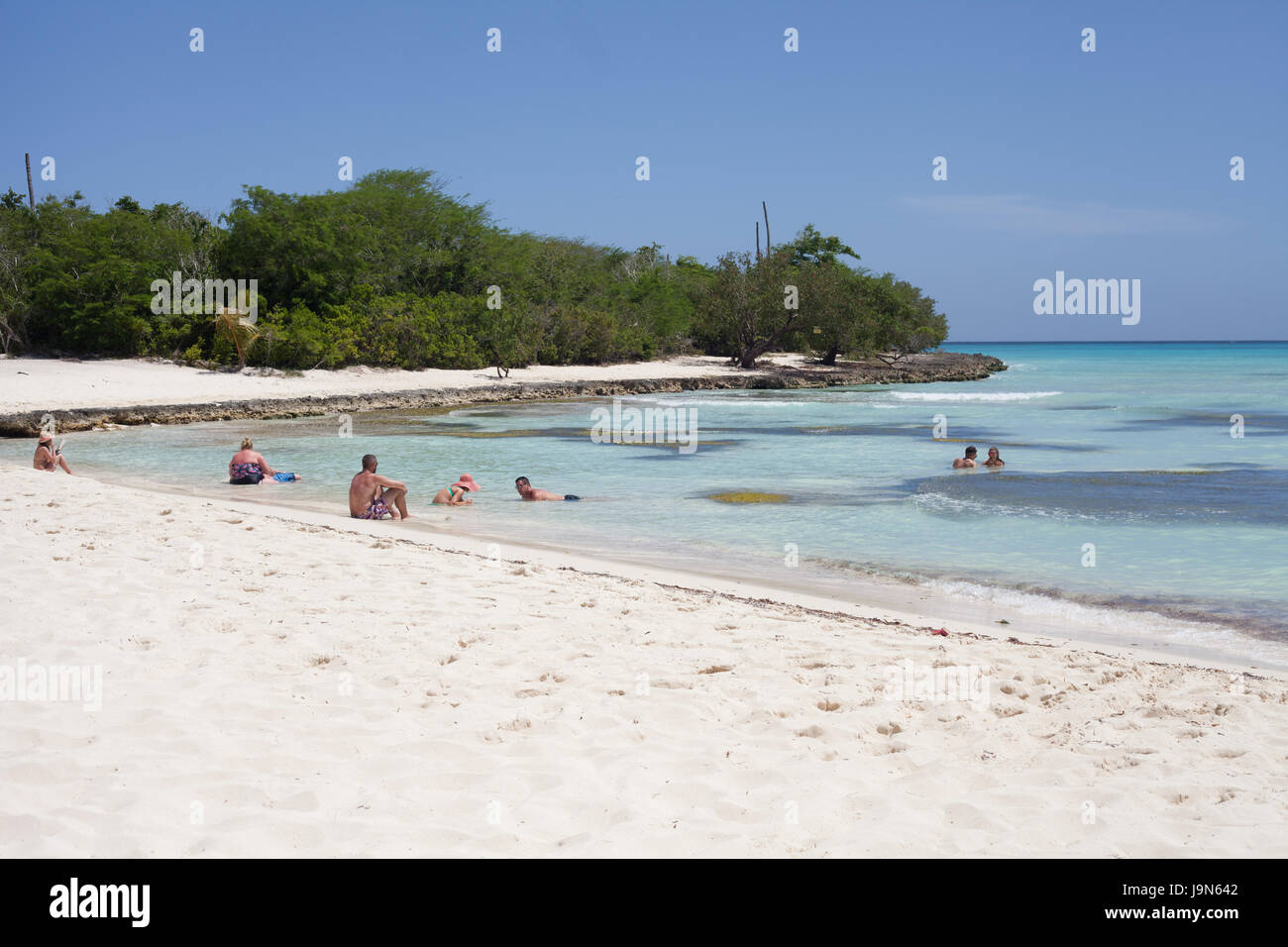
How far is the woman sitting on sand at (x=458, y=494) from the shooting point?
14.2m

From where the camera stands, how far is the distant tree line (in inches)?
1378

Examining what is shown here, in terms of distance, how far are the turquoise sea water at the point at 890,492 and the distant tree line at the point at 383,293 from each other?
30.0 ft

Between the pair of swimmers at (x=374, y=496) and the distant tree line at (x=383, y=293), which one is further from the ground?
the distant tree line at (x=383, y=293)

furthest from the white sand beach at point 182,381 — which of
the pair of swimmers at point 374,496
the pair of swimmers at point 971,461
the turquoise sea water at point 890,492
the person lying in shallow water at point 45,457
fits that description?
the pair of swimmers at point 971,461

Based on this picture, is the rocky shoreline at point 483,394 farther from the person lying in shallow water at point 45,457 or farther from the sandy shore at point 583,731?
the sandy shore at point 583,731

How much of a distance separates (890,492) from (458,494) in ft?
22.3

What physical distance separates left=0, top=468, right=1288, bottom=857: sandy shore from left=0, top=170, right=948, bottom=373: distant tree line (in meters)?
31.0

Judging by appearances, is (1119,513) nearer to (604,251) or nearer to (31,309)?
(31,309)

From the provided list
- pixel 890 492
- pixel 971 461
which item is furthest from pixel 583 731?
pixel 971 461

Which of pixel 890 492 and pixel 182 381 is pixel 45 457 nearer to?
pixel 890 492

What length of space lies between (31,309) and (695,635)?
36196 millimetres

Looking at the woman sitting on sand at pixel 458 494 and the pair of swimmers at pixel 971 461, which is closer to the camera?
the woman sitting on sand at pixel 458 494

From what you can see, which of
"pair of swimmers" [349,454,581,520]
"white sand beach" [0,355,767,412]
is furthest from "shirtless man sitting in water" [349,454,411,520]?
"white sand beach" [0,355,767,412]

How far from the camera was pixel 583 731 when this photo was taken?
4570 millimetres
